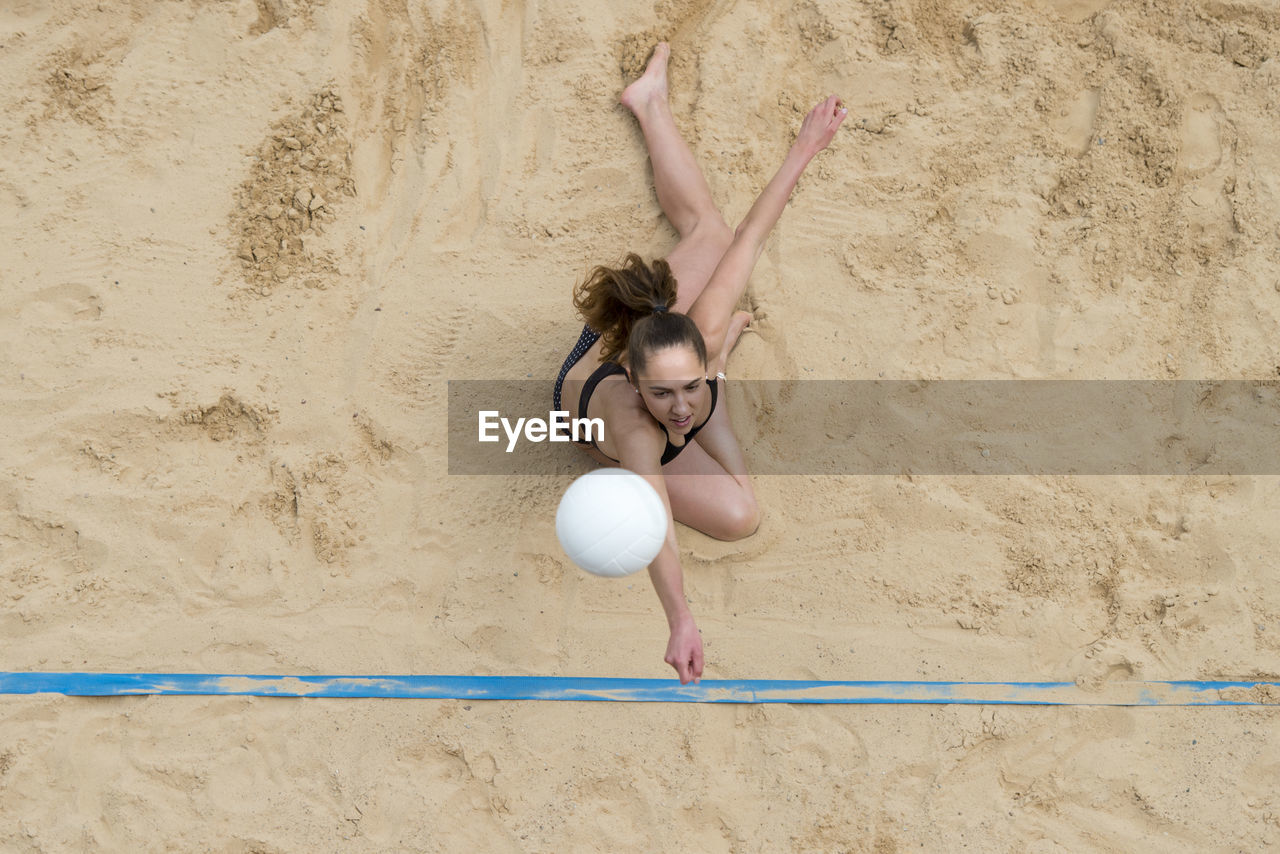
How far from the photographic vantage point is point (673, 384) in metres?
2.81

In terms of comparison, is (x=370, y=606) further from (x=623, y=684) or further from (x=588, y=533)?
(x=588, y=533)

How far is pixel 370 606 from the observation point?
3557 millimetres

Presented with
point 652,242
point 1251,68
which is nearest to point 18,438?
point 652,242

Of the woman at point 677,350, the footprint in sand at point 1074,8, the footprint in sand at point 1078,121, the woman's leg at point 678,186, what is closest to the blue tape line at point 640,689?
the woman at point 677,350

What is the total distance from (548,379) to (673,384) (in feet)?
3.76

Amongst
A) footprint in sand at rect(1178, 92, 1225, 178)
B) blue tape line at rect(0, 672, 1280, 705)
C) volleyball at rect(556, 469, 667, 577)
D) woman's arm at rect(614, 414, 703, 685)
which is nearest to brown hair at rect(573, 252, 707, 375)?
woman's arm at rect(614, 414, 703, 685)

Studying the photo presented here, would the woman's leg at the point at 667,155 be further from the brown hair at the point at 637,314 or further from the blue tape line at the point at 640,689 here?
the blue tape line at the point at 640,689

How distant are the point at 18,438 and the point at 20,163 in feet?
3.91

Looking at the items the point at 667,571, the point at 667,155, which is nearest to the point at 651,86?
the point at 667,155

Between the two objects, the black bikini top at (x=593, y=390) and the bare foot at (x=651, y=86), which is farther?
the bare foot at (x=651, y=86)

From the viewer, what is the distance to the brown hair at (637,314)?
111 inches
